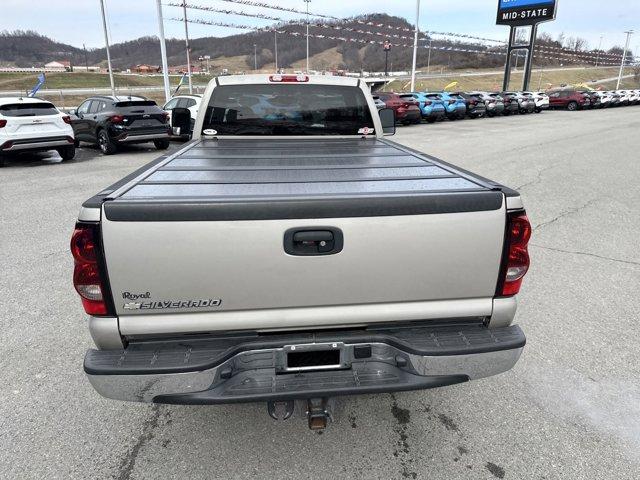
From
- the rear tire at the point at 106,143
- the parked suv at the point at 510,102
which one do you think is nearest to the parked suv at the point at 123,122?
the rear tire at the point at 106,143

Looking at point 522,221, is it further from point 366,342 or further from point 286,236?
point 286,236

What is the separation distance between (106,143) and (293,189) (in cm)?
1295

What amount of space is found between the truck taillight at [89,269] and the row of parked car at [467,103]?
1777cm

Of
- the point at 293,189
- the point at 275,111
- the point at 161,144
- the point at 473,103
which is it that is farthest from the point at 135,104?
the point at 473,103

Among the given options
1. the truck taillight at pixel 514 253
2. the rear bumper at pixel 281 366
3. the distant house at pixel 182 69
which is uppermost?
the distant house at pixel 182 69

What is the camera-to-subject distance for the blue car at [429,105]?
80.3 ft

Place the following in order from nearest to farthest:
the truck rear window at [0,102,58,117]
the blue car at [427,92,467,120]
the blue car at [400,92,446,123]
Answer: the truck rear window at [0,102,58,117] → the blue car at [400,92,446,123] → the blue car at [427,92,467,120]

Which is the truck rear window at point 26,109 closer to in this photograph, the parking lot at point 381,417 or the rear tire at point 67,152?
the rear tire at point 67,152

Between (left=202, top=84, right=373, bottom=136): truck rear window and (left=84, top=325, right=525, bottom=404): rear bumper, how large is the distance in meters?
2.81

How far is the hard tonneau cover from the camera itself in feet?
6.70

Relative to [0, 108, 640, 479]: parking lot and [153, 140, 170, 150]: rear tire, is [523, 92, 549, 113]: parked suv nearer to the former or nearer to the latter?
[153, 140, 170, 150]: rear tire

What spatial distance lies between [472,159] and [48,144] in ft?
36.7

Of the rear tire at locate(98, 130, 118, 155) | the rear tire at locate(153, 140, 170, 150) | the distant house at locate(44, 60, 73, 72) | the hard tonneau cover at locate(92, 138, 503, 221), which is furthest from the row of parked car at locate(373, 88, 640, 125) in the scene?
the distant house at locate(44, 60, 73, 72)

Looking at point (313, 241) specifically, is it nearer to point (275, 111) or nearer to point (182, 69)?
point (275, 111)
